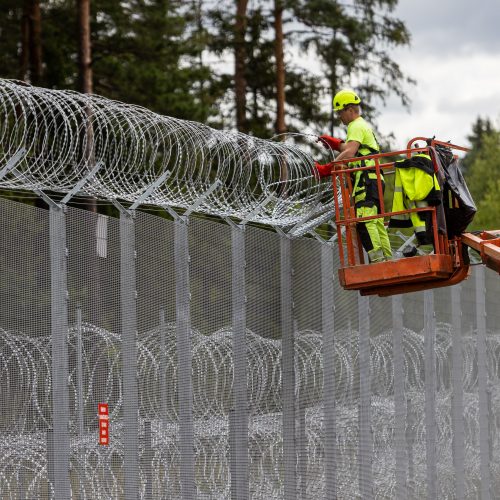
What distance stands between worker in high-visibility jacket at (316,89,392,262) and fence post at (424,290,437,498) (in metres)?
3.18

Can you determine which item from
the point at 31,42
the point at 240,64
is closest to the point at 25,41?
the point at 31,42

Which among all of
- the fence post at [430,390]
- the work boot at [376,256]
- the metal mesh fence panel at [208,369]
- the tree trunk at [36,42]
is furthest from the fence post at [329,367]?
the tree trunk at [36,42]

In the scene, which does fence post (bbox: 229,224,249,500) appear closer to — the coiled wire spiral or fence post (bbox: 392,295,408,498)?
the coiled wire spiral

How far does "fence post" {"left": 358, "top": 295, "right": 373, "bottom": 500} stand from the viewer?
1142cm

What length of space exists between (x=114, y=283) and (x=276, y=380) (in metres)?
2.19

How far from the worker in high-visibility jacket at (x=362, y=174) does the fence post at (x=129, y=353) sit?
1.81 meters

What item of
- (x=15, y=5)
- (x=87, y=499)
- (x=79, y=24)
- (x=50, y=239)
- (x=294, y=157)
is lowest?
(x=87, y=499)

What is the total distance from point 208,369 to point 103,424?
4.28 ft

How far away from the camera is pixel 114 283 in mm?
8594

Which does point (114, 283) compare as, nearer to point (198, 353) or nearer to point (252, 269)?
point (198, 353)

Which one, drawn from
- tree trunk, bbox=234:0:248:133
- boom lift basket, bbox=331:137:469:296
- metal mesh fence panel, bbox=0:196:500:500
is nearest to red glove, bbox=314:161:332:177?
boom lift basket, bbox=331:137:469:296

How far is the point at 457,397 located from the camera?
1355cm

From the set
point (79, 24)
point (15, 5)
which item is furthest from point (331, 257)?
point (15, 5)

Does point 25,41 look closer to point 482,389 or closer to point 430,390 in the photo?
point 482,389
